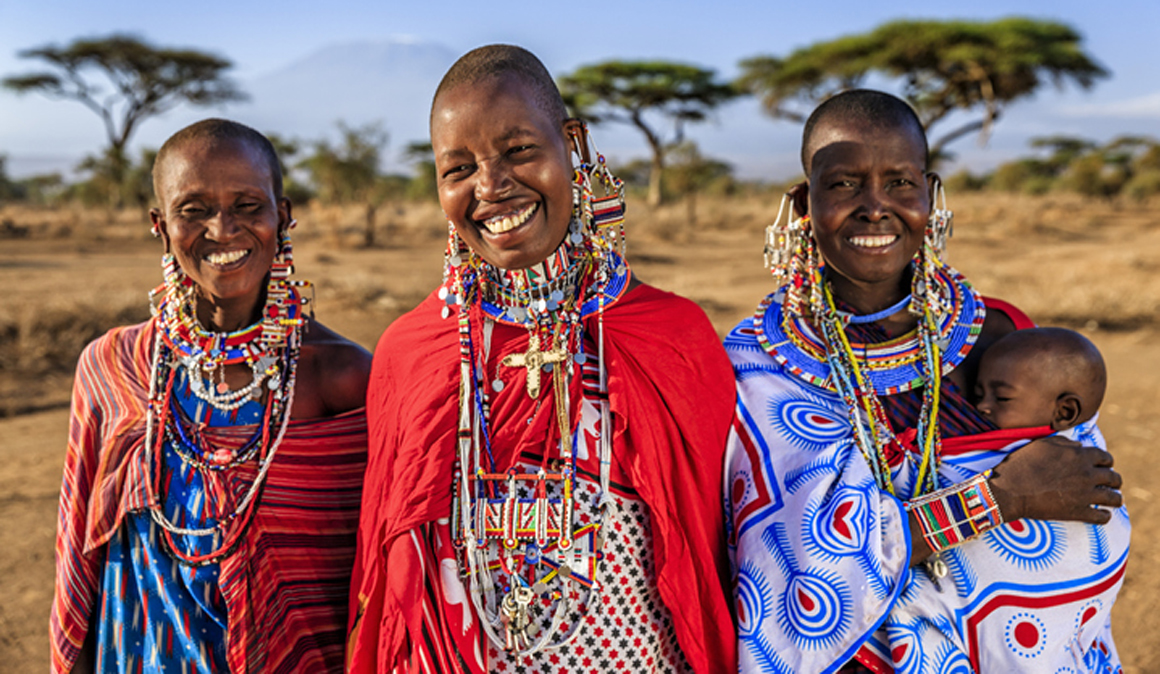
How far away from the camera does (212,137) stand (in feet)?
6.89

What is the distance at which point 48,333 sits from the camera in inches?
292

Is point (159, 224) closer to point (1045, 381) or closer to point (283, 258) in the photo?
point (283, 258)

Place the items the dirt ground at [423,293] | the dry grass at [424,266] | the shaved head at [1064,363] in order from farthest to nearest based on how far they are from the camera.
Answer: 1. the dry grass at [424,266]
2. the dirt ground at [423,293]
3. the shaved head at [1064,363]

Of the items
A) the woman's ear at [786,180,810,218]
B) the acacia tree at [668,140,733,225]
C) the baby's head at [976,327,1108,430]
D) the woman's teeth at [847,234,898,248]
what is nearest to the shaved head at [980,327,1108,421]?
the baby's head at [976,327,1108,430]

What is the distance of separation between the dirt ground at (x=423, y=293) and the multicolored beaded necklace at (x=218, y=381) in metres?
1.83

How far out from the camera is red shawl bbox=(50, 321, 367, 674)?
2049 millimetres

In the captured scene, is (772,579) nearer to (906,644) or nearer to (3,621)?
(906,644)

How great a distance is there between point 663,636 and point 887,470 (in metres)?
0.64

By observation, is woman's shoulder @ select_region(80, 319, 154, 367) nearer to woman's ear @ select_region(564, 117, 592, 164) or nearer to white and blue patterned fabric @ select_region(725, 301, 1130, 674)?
woman's ear @ select_region(564, 117, 592, 164)

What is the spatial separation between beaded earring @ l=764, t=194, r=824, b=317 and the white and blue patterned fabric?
39 cm

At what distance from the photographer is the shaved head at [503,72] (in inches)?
66.9

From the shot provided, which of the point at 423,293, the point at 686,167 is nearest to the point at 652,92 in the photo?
the point at 686,167

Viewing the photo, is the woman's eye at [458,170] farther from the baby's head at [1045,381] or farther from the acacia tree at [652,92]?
the acacia tree at [652,92]

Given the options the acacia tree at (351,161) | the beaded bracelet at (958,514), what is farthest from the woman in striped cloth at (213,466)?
the acacia tree at (351,161)
